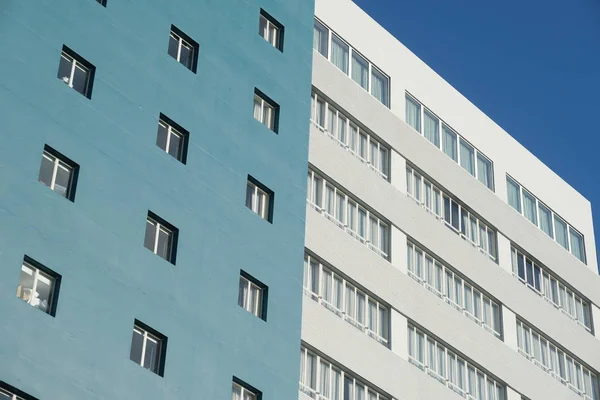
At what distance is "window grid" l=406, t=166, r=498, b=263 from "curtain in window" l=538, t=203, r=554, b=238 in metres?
4.03

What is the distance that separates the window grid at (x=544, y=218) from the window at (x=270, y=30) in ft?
43.4

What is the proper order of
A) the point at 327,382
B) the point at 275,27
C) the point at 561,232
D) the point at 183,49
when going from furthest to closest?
1. the point at 561,232
2. the point at 275,27
3. the point at 327,382
4. the point at 183,49

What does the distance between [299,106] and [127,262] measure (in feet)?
33.6

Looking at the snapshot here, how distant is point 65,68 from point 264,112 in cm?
753

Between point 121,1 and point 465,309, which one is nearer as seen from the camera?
point 121,1

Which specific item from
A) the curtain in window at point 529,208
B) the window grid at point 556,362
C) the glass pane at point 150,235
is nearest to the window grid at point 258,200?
the glass pane at point 150,235

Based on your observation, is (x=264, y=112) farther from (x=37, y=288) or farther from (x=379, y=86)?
(x=37, y=288)

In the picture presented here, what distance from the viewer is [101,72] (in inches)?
1277

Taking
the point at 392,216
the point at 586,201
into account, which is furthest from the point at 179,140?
the point at 586,201

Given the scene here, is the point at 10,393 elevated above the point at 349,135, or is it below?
below

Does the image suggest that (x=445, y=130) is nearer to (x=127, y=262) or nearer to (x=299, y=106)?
(x=299, y=106)

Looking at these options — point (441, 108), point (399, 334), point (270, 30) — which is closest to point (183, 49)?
point (270, 30)

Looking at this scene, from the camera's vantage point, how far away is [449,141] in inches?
1831

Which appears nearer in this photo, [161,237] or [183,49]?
[161,237]
